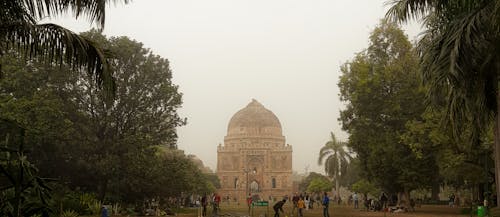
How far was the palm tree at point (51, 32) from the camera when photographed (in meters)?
9.52

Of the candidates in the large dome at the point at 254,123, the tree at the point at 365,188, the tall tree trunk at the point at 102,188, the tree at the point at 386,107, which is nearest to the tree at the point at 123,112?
the tall tree trunk at the point at 102,188

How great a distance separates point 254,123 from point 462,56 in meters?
76.0

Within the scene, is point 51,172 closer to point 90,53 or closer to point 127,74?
point 127,74

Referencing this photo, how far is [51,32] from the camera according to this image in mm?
9641

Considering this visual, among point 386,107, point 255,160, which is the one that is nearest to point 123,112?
point 386,107

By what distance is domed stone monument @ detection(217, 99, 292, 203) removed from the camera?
283 feet

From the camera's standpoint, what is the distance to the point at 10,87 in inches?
1072

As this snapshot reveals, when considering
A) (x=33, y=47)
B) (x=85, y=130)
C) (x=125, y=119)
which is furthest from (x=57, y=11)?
(x=125, y=119)

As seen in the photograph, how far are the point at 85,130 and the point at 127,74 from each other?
3933 millimetres

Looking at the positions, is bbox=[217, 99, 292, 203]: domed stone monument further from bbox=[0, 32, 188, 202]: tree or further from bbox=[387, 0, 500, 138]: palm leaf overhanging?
bbox=[387, 0, 500, 138]: palm leaf overhanging

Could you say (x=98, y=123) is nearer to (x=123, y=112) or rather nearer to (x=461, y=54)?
(x=123, y=112)

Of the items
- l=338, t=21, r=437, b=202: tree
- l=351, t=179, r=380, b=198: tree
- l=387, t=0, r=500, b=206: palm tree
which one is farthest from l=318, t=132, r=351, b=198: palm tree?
l=387, t=0, r=500, b=206: palm tree

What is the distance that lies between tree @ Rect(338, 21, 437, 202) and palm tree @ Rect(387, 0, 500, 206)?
1556 cm

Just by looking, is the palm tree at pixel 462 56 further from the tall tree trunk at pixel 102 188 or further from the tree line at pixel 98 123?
the tall tree trunk at pixel 102 188
